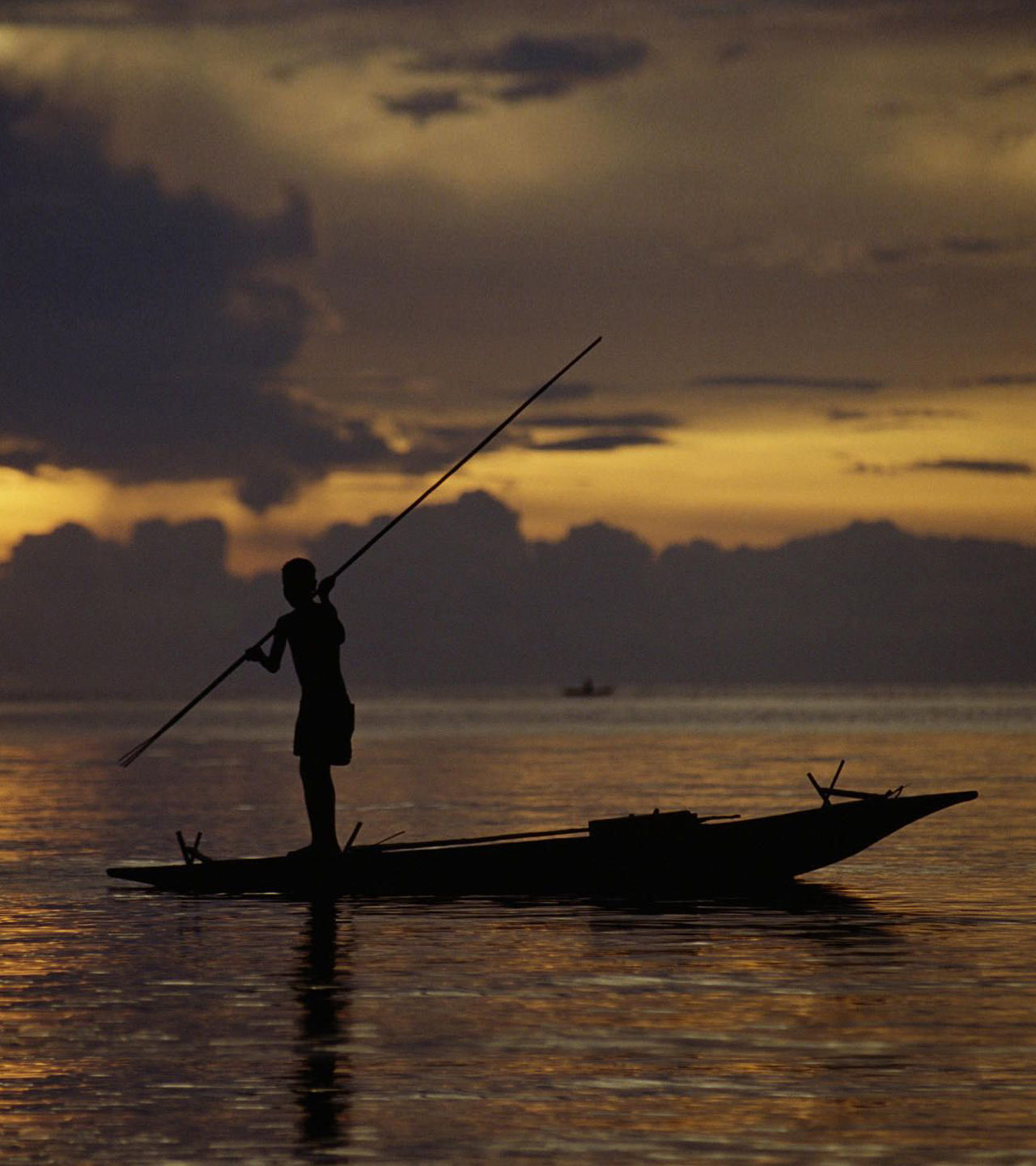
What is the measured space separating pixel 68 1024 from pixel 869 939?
670 cm

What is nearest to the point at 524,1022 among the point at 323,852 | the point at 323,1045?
the point at 323,1045

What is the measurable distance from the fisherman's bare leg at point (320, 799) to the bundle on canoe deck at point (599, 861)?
0.24 meters

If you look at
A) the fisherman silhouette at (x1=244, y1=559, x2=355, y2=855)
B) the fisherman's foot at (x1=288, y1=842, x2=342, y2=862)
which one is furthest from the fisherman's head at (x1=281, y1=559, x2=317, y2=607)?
the fisherman's foot at (x1=288, y1=842, x2=342, y2=862)

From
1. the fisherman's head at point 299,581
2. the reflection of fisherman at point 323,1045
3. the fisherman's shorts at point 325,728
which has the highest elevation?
the fisherman's head at point 299,581

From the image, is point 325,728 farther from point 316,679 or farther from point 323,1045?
point 323,1045

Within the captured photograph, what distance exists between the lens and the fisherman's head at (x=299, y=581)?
60.2 ft

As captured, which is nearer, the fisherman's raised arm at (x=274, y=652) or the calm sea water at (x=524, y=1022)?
the calm sea water at (x=524, y=1022)

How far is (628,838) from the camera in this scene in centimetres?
1934

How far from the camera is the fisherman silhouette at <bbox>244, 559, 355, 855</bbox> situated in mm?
18312

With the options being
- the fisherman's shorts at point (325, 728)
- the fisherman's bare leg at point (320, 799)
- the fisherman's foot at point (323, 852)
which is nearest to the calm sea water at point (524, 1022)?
the fisherman's foot at point (323, 852)

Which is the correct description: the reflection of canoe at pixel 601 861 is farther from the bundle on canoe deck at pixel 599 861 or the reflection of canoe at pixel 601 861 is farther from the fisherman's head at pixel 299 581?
the fisherman's head at pixel 299 581

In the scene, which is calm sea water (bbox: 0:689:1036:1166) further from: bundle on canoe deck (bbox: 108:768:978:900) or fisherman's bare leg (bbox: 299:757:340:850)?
fisherman's bare leg (bbox: 299:757:340:850)

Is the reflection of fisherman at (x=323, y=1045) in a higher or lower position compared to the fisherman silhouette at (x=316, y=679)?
lower

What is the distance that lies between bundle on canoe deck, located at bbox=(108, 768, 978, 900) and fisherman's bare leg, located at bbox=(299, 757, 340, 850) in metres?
0.24
